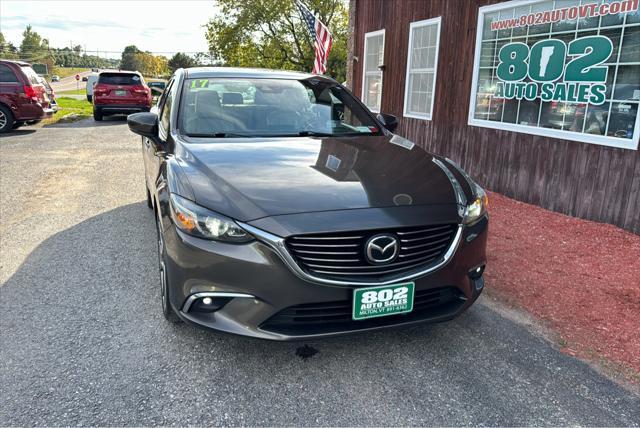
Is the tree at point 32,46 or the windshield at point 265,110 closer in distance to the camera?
the windshield at point 265,110

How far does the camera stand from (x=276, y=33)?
92.2ft

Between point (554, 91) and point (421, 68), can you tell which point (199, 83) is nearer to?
point (554, 91)

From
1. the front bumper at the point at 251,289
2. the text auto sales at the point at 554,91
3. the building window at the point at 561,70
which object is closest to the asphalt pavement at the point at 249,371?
the front bumper at the point at 251,289

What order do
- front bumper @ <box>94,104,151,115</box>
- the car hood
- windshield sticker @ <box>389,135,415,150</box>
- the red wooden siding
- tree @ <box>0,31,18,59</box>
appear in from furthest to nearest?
tree @ <box>0,31,18,59</box> < front bumper @ <box>94,104,151,115</box> < the red wooden siding < windshield sticker @ <box>389,135,415,150</box> < the car hood

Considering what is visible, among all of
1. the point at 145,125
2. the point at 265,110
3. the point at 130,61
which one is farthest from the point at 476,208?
the point at 130,61

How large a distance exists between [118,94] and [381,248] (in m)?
16.3

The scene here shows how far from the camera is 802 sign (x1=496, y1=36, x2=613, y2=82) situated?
5363 mm

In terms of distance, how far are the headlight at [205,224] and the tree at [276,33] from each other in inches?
1037

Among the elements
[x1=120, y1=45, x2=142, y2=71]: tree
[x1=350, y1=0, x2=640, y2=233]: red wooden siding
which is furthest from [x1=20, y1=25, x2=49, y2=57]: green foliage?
[x1=350, y1=0, x2=640, y2=233]: red wooden siding

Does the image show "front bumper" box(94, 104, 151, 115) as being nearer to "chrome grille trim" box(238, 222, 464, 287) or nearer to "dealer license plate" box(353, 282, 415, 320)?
"chrome grille trim" box(238, 222, 464, 287)

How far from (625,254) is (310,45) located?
25.9m

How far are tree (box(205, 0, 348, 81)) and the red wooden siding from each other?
1777 centimetres

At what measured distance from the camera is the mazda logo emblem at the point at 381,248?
2.38m

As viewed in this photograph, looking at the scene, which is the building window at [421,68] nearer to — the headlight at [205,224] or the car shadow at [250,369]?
the car shadow at [250,369]
